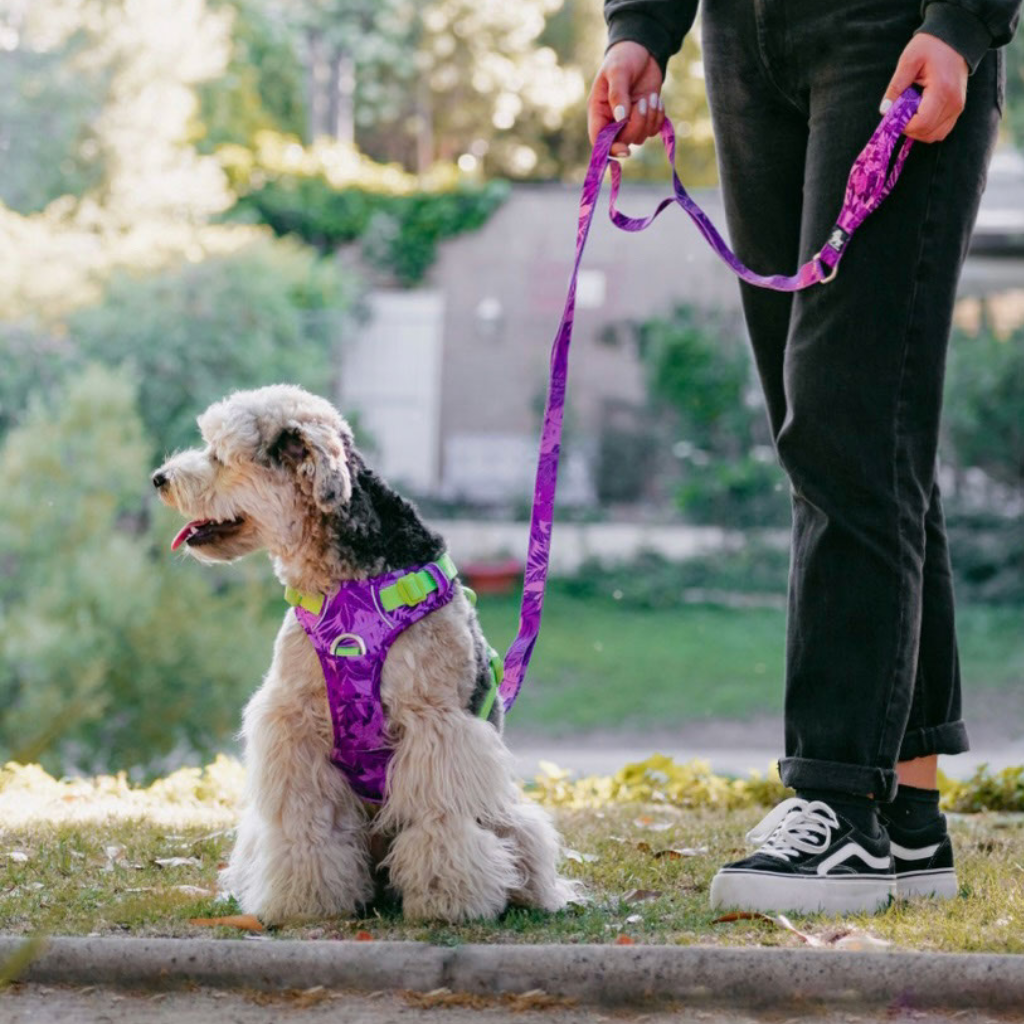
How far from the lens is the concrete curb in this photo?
83.7 inches

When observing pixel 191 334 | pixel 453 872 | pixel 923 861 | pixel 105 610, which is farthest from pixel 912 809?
pixel 191 334

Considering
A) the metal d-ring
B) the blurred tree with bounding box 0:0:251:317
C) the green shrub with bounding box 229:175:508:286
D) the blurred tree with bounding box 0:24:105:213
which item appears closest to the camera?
the metal d-ring

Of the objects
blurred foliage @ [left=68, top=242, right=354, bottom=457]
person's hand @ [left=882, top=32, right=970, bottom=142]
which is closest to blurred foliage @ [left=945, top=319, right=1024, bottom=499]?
blurred foliage @ [left=68, top=242, right=354, bottom=457]

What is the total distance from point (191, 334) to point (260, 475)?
1080 centimetres

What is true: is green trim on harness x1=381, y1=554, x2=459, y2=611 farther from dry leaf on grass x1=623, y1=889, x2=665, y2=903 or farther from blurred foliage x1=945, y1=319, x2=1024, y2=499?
blurred foliage x1=945, y1=319, x2=1024, y2=499

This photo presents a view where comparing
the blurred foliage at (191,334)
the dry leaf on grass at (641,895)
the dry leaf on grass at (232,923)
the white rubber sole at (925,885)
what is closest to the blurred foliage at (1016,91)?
the blurred foliage at (191,334)

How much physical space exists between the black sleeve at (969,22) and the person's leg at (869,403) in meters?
0.08

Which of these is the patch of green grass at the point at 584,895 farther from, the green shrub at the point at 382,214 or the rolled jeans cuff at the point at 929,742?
the green shrub at the point at 382,214

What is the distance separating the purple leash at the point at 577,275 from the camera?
8.57 ft

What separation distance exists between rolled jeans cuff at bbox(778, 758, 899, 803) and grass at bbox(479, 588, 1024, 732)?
879 centimetres

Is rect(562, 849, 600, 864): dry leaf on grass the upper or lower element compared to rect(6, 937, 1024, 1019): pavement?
lower

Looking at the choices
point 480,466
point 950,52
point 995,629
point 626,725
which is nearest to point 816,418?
point 950,52

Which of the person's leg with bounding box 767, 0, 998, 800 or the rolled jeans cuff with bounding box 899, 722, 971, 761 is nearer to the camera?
the person's leg with bounding box 767, 0, 998, 800

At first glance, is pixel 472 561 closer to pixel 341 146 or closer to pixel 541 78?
pixel 341 146
